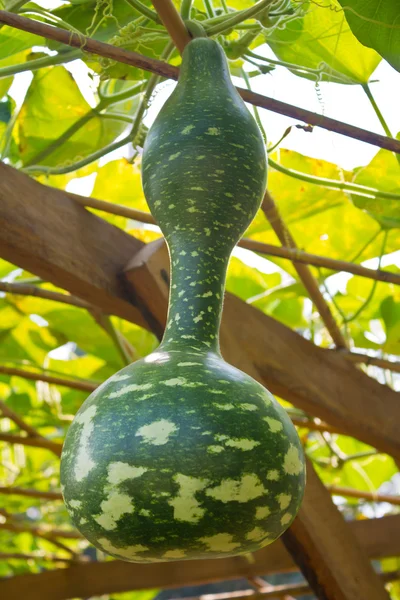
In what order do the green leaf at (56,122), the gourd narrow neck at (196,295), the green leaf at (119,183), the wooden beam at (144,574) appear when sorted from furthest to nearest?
the wooden beam at (144,574) → the green leaf at (119,183) → the green leaf at (56,122) → the gourd narrow neck at (196,295)

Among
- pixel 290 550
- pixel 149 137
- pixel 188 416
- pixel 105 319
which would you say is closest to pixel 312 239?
pixel 105 319

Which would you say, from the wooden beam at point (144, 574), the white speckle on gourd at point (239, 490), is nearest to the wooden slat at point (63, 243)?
the white speckle on gourd at point (239, 490)

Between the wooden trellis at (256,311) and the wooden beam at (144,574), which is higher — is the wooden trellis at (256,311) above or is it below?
above

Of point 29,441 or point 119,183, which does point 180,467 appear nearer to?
point 119,183

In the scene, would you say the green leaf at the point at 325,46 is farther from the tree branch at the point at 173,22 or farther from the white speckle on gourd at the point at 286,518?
the white speckle on gourd at the point at 286,518

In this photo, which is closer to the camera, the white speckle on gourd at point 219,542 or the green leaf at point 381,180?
the white speckle on gourd at point 219,542

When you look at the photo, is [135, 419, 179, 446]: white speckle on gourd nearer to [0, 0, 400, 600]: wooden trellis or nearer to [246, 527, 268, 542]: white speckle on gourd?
[246, 527, 268, 542]: white speckle on gourd

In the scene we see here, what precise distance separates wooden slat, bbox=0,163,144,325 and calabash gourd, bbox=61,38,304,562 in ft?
0.82

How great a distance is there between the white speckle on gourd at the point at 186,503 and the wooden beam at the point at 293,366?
1.35ft

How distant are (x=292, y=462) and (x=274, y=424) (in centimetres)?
2

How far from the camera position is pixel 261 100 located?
57 centimetres

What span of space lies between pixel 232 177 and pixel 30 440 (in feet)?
3.61

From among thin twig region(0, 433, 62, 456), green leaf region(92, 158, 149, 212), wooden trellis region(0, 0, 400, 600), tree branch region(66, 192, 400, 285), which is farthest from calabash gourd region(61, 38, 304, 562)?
thin twig region(0, 433, 62, 456)

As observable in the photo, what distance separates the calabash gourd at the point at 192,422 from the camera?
339 mm
